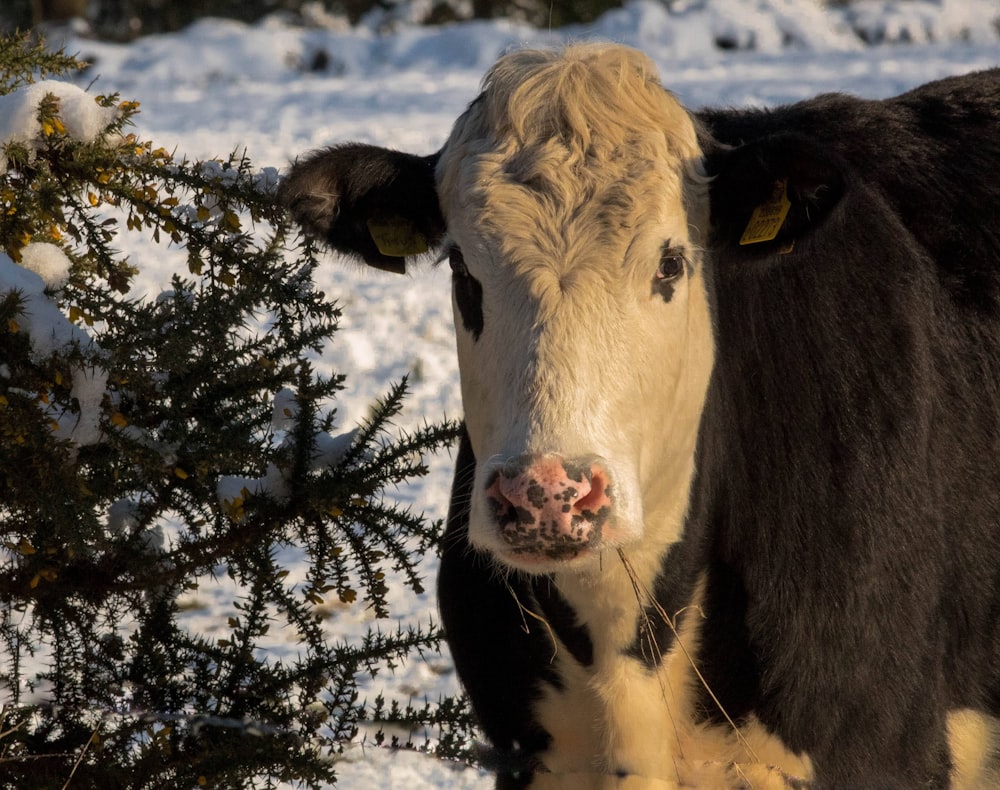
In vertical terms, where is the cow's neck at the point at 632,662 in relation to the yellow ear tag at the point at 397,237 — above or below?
below

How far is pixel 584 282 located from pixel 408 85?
10954mm

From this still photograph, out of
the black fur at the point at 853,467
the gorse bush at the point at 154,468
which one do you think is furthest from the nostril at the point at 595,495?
the gorse bush at the point at 154,468

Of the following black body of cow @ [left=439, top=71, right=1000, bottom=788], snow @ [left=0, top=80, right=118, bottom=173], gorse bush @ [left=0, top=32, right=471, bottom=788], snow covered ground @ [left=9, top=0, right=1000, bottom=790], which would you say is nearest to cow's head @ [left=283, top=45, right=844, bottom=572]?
black body of cow @ [left=439, top=71, right=1000, bottom=788]

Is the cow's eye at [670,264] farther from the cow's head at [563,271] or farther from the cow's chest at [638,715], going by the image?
the cow's chest at [638,715]

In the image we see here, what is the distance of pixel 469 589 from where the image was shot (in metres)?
3.25

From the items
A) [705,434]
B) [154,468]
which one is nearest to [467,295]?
[705,434]

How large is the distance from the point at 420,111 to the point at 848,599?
30.9 ft

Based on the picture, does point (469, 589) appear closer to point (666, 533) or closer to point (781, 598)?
point (666, 533)

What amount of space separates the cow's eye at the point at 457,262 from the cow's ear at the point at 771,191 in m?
0.62

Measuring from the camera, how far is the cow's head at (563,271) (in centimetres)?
252

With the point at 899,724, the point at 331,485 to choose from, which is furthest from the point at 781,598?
the point at 331,485

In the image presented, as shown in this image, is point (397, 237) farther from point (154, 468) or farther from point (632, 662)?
point (632, 662)

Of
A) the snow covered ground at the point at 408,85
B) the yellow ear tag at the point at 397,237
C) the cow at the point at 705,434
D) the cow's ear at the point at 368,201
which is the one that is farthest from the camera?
the snow covered ground at the point at 408,85

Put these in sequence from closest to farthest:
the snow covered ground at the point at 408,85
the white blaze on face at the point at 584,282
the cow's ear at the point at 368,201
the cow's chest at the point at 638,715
Answer: the white blaze on face at the point at 584,282 < the cow's chest at the point at 638,715 < the cow's ear at the point at 368,201 < the snow covered ground at the point at 408,85
